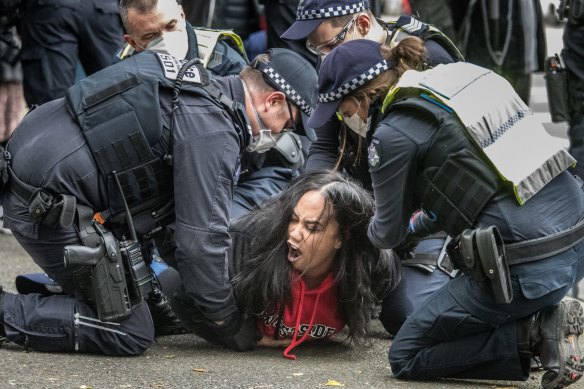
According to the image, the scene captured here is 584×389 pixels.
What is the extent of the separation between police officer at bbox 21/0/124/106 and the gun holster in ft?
10.6

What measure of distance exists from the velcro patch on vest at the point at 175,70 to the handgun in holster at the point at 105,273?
60 centimetres

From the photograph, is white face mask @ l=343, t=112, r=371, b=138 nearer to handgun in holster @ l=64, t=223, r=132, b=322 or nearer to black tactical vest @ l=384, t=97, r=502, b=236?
black tactical vest @ l=384, t=97, r=502, b=236

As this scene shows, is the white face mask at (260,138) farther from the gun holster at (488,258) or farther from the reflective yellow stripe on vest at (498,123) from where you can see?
the gun holster at (488,258)

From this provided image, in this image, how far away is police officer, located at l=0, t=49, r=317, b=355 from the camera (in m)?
4.22

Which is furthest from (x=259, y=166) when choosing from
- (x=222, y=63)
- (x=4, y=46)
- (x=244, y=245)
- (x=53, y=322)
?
(x=4, y=46)

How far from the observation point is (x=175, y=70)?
4.34 m

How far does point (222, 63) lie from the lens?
530cm

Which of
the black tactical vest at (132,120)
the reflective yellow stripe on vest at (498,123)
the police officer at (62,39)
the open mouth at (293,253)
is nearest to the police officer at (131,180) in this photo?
the black tactical vest at (132,120)

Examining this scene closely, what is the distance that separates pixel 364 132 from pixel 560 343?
1146mm

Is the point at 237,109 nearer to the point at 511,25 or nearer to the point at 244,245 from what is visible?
the point at 244,245

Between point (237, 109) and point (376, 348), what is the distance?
112 cm

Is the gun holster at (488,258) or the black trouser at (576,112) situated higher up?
the gun holster at (488,258)

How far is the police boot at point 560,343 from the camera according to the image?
3902 mm

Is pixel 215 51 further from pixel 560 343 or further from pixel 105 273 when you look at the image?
pixel 560 343
